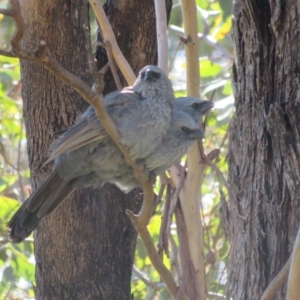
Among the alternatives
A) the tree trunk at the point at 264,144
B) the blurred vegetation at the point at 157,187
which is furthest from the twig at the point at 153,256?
the blurred vegetation at the point at 157,187

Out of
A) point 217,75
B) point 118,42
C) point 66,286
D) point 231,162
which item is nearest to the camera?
point 231,162

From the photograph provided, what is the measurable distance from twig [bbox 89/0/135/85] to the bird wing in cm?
46

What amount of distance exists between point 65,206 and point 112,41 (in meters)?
0.98

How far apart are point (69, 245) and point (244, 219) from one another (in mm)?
1191

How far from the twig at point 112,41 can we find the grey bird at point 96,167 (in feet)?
1.39

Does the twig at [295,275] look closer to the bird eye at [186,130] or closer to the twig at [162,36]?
the bird eye at [186,130]

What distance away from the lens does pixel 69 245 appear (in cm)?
394

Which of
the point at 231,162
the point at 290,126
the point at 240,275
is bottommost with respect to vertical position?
the point at 240,275

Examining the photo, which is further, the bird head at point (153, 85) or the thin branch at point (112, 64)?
the thin branch at point (112, 64)

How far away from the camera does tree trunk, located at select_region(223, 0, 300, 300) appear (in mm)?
3018

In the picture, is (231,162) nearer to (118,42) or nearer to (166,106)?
(166,106)

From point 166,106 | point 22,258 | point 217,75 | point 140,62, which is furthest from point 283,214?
point 217,75

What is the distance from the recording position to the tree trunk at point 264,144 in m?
3.02

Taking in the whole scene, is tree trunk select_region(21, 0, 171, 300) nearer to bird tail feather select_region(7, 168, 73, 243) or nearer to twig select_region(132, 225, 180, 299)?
bird tail feather select_region(7, 168, 73, 243)
